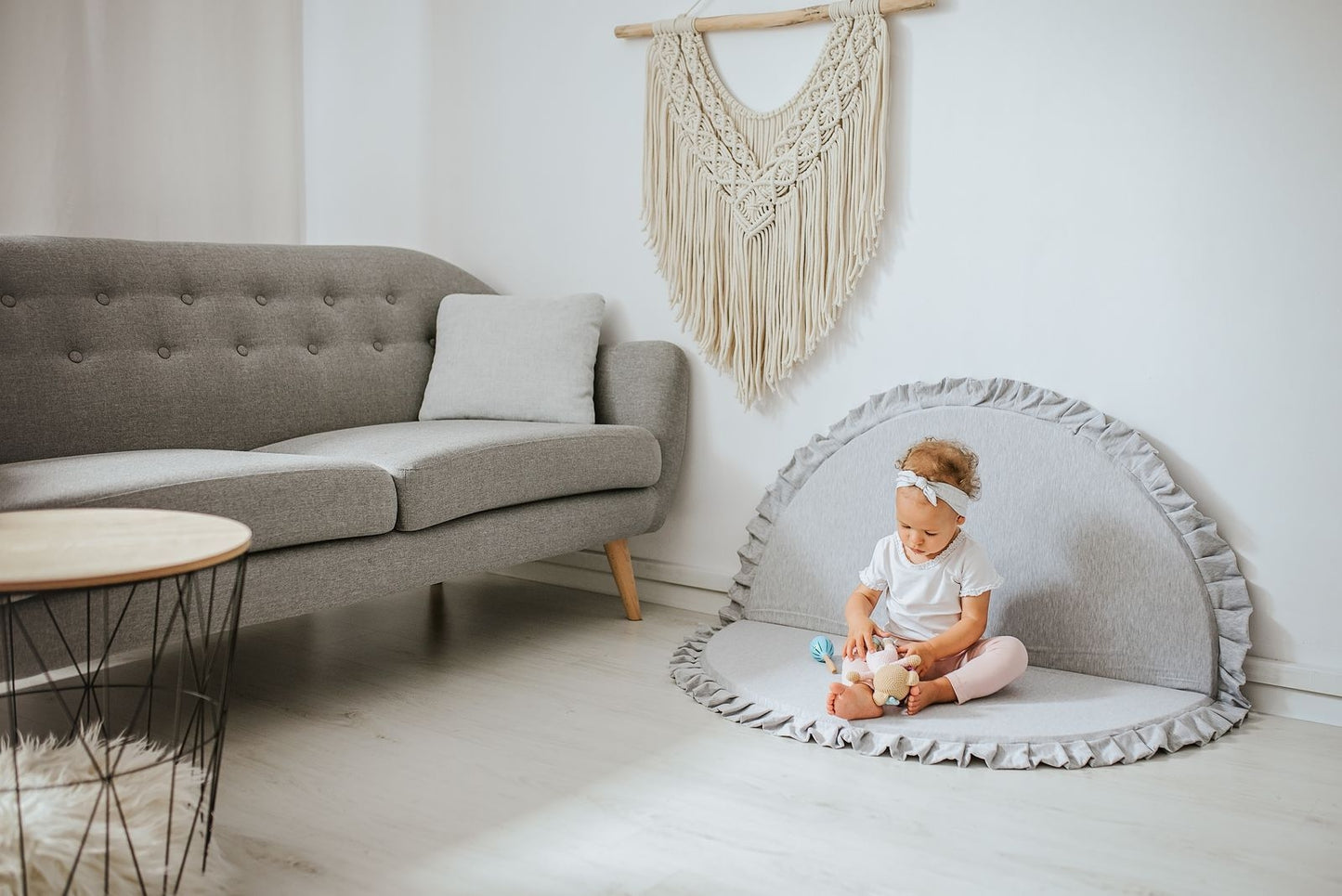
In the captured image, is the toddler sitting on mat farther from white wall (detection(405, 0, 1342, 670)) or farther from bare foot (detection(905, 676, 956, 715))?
white wall (detection(405, 0, 1342, 670))

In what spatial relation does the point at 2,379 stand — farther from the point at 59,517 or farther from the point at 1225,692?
the point at 1225,692

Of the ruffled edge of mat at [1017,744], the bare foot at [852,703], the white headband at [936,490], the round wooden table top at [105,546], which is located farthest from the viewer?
the white headband at [936,490]

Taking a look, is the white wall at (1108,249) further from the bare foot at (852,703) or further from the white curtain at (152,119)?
the white curtain at (152,119)

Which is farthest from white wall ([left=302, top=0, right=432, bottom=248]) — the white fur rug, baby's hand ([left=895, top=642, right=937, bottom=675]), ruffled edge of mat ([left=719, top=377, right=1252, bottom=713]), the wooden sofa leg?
the white fur rug

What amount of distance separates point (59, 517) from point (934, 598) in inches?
56.1

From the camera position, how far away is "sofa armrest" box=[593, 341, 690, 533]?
268 cm

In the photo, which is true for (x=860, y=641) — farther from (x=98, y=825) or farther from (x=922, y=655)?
(x=98, y=825)

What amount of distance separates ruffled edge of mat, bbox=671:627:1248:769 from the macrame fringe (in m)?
0.94

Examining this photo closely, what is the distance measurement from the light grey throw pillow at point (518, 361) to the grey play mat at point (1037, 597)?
2.02ft

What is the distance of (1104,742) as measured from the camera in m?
1.84

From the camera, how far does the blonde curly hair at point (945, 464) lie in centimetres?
205

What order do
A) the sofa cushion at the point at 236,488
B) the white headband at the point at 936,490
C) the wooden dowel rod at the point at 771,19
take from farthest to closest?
the wooden dowel rod at the point at 771,19 → the white headband at the point at 936,490 → the sofa cushion at the point at 236,488

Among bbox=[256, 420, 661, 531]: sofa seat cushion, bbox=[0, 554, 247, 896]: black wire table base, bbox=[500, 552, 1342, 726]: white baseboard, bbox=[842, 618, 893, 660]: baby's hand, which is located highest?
bbox=[256, 420, 661, 531]: sofa seat cushion

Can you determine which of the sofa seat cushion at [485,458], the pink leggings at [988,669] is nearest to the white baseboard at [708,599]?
the sofa seat cushion at [485,458]
